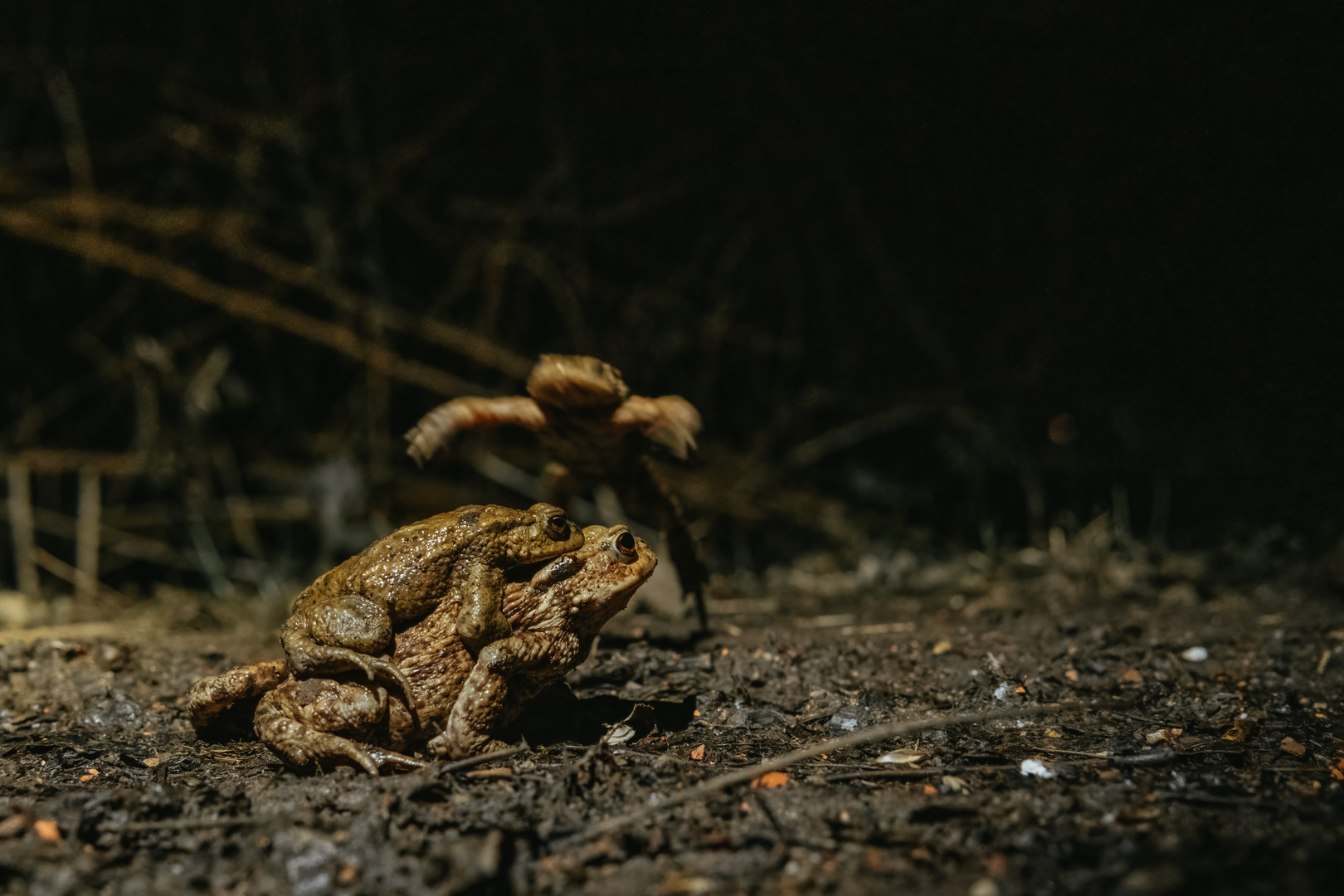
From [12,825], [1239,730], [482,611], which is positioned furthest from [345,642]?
[1239,730]

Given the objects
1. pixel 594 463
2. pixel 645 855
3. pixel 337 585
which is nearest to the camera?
pixel 645 855

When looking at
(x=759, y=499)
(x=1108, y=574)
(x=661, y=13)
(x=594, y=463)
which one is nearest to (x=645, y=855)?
(x=594, y=463)

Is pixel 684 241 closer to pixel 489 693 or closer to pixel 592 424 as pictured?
pixel 592 424

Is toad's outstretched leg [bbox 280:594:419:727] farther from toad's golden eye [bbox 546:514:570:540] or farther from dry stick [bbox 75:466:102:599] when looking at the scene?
dry stick [bbox 75:466:102:599]

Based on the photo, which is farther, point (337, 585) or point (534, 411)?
point (534, 411)

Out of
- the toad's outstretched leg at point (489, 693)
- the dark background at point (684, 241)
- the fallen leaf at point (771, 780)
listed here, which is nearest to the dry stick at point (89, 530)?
the dark background at point (684, 241)

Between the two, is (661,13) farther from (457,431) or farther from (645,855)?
(645,855)
